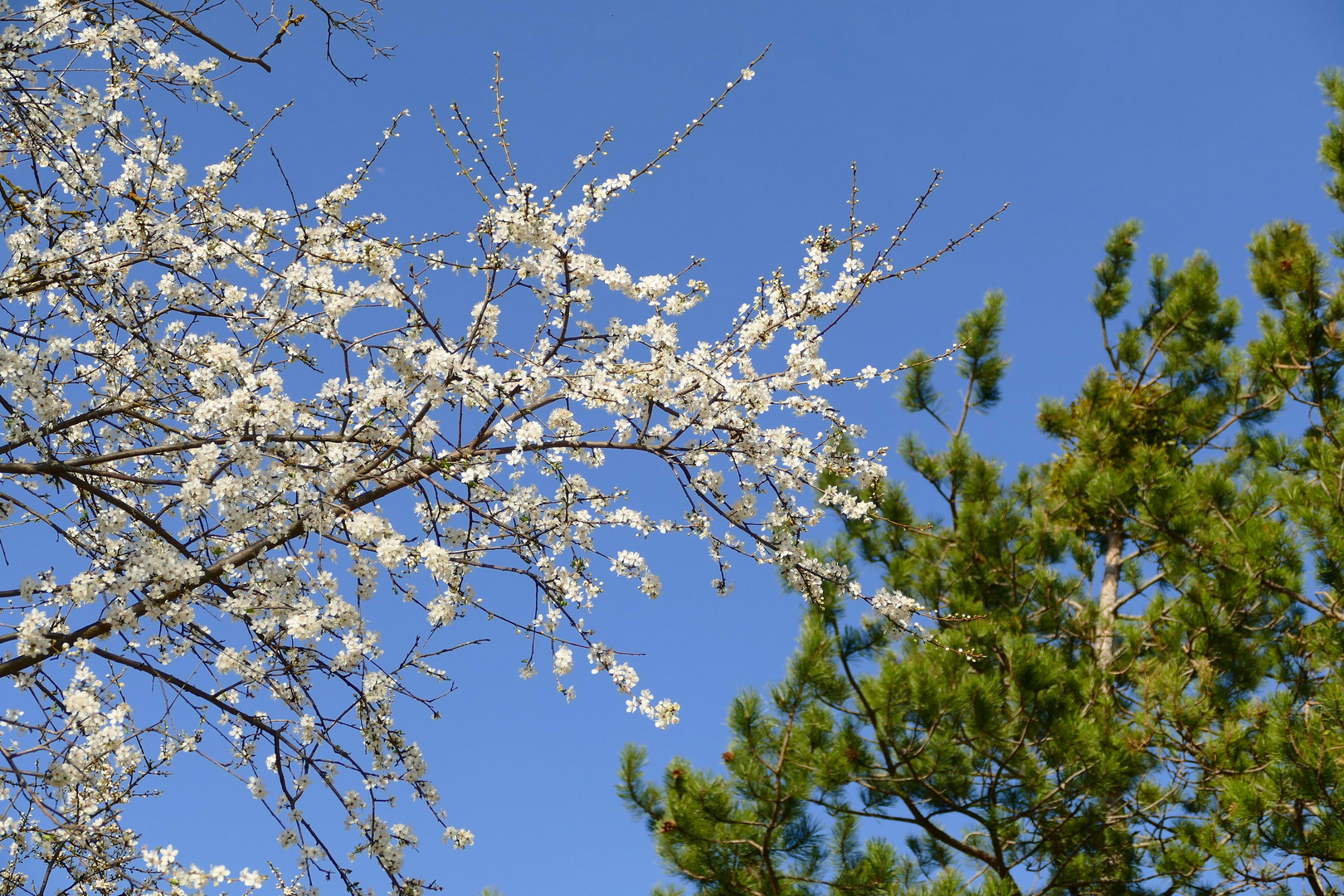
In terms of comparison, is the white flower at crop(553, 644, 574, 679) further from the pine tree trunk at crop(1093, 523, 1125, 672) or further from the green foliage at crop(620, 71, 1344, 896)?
the pine tree trunk at crop(1093, 523, 1125, 672)

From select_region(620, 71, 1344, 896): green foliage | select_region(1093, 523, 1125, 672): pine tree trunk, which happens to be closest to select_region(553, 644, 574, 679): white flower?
select_region(620, 71, 1344, 896): green foliage

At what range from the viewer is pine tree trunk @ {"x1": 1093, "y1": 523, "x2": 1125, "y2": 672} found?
7965 mm

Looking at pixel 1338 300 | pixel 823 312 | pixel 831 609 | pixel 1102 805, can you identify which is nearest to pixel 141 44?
pixel 823 312

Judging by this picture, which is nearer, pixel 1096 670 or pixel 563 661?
pixel 563 661

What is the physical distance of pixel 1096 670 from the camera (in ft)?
23.8

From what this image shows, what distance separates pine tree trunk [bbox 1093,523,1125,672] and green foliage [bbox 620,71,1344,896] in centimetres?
2

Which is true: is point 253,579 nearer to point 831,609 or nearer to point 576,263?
point 576,263

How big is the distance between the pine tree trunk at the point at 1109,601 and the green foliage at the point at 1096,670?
21mm

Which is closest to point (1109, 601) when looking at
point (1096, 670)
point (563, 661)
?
point (1096, 670)

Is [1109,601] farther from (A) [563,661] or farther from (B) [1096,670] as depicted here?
(A) [563,661]

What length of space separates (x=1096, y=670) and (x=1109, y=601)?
175 cm

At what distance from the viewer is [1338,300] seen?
829 cm

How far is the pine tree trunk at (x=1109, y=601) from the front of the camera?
796 cm

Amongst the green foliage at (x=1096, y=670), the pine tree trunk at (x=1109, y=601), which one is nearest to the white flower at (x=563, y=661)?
the green foliage at (x=1096, y=670)
